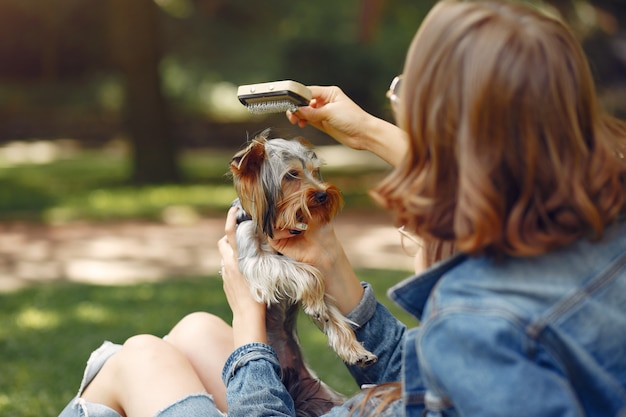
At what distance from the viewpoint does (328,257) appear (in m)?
3.01

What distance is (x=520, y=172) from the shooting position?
5.20 ft

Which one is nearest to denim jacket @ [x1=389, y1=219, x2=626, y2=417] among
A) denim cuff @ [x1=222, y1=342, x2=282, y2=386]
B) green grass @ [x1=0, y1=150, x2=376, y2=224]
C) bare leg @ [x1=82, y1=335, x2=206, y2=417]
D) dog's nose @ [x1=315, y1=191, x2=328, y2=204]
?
denim cuff @ [x1=222, y1=342, x2=282, y2=386]

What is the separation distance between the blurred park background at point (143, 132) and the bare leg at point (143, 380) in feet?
4.71

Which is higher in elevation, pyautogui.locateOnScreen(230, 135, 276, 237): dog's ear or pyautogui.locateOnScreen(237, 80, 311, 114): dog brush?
pyautogui.locateOnScreen(237, 80, 311, 114): dog brush

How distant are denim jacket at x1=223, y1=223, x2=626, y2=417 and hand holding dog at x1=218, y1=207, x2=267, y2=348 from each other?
0.82 m

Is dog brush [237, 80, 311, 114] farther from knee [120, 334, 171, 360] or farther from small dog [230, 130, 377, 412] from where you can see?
knee [120, 334, 171, 360]

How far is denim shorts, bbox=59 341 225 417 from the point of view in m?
2.35

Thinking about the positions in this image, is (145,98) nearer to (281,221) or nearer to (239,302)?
(281,221)

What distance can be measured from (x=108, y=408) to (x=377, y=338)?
0.89m

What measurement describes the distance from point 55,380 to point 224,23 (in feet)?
53.1

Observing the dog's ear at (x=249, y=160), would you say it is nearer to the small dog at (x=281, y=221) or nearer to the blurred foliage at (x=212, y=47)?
the small dog at (x=281, y=221)

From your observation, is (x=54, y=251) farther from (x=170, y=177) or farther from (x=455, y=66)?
(x=455, y=66)

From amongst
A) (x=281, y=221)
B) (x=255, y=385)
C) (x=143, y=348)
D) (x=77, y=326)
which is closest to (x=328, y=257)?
(x=281, y=221)

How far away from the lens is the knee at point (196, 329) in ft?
9.36
